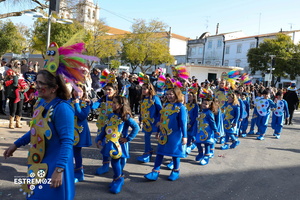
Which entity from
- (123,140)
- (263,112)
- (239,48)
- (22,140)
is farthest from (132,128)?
(239,48)

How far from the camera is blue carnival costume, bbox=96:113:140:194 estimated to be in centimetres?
434

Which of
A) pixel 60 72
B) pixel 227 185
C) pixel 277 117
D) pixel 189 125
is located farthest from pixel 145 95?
pixel 277 117

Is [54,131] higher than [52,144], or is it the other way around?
[54,131]

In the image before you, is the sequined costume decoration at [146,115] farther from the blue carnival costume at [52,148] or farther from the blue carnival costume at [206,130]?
the blue carnival costume at [52,148]

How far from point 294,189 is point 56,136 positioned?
4699 mm

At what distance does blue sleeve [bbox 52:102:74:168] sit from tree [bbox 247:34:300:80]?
40039 millimetres

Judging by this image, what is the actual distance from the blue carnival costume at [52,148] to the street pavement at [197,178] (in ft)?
5.67

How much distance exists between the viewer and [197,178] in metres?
5.44

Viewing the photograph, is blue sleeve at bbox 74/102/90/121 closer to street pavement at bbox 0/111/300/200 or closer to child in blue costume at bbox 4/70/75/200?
street pavement at bbox 0/111/300/200

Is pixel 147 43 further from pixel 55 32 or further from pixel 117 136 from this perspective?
pixel 117 136

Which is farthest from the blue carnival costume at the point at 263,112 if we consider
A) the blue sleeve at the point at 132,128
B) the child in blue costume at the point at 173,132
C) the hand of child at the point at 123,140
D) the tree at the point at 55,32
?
the tree at the point at 55,32

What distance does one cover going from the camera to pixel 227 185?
518 cm

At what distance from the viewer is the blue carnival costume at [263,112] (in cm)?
1003

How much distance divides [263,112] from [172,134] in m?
6.25
